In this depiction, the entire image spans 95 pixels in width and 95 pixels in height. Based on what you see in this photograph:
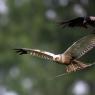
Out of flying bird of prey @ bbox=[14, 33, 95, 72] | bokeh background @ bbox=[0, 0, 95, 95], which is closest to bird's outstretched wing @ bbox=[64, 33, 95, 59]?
flying bird of prey @ bbox=[14, 33, 95, 72]

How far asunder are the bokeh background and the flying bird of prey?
599 inches

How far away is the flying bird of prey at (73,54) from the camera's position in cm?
224

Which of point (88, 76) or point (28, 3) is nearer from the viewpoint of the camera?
point (88, 76)

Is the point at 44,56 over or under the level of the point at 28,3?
over

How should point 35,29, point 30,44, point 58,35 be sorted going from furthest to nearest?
point 35,29
point 30,44
point 58,35

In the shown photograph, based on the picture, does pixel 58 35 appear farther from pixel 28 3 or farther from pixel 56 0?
pixel 28 3

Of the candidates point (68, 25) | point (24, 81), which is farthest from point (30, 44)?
point (68, 25)

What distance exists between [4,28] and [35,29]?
4.21ft

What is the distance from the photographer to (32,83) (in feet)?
66.8

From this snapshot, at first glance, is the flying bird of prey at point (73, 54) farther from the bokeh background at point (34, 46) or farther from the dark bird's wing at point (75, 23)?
the bokeh background at point (34, 46)

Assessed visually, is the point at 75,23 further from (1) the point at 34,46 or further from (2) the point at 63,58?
(1) the point at 34,46

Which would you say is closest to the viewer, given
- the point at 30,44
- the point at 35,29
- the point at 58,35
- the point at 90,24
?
the point at 90,24

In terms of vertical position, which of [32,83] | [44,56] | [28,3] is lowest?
[32,83]

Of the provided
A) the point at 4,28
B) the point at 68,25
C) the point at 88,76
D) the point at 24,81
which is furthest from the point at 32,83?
the point at 68,25
